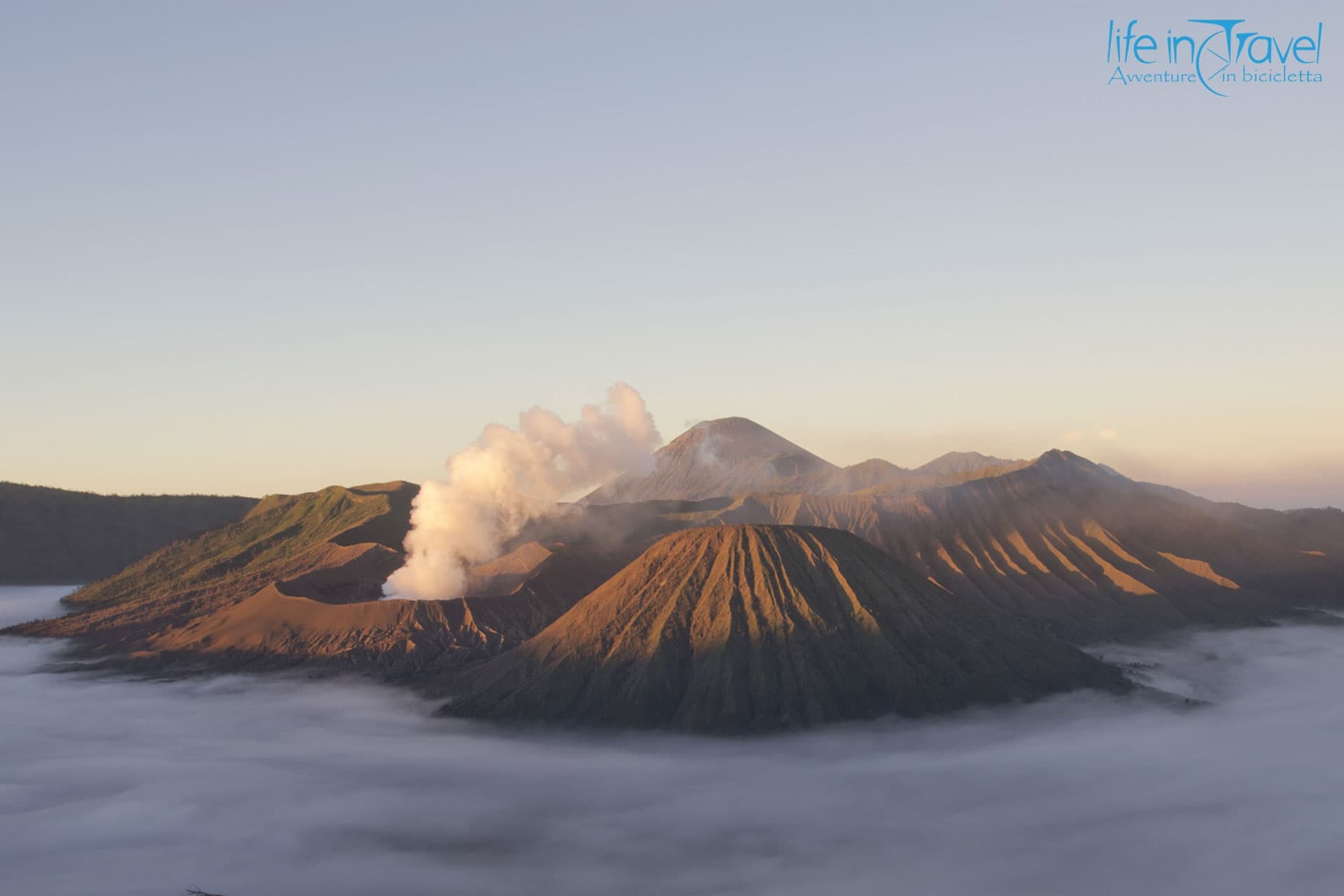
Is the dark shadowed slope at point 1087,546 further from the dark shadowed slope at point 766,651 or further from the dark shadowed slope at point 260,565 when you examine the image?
the dark shadowed slope at point 260,565

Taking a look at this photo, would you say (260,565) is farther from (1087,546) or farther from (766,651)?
(1087,546)

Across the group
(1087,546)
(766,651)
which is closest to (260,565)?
(766,651)

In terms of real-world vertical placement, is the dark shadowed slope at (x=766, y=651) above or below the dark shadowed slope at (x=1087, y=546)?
below

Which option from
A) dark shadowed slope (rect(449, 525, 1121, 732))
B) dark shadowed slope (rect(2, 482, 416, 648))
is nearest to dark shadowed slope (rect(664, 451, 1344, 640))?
dark shadowed slope (rect(449, 525, 1121, 732))

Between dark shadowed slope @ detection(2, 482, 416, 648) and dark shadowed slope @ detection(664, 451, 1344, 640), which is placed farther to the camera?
dark shadowed slope @ detection(664, 451, 1344, 640)

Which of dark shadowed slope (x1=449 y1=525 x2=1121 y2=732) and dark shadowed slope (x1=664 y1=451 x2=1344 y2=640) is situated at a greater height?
dark shadowed slope (x1=664 y1=451 x2=1344 y2=640)

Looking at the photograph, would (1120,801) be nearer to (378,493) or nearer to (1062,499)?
(1062,499)

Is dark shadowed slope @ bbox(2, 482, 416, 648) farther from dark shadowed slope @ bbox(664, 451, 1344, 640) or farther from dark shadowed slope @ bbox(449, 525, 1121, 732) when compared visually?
dark shadowed slope @ bbox(664, 451, 1344, 640)

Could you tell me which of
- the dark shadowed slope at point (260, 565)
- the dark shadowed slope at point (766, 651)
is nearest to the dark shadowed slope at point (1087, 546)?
the dark shadowed slope at point (766, 651)

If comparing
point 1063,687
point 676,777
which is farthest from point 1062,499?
point 676,777
